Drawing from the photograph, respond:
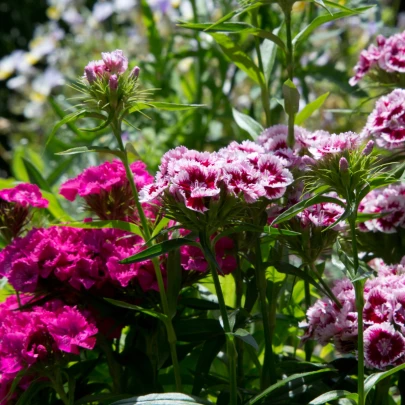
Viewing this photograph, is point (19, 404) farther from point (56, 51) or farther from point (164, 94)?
point (56, 51)

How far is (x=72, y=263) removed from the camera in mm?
1180

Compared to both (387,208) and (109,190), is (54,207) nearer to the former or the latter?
(109,190)

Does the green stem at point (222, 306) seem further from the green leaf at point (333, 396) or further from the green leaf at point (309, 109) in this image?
the green leaf at point (309, 109)

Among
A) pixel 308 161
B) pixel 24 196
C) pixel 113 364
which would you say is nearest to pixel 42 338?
pixel 113 364

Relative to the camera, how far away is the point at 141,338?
1.30m

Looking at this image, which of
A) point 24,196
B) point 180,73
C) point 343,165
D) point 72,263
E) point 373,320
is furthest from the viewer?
point 180,73

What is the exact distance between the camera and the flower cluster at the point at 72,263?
1.16 m

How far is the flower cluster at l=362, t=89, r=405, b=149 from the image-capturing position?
4.06ft

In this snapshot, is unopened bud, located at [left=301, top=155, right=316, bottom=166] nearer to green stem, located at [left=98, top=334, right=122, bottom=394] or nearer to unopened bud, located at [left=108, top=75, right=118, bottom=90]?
unopened bud, located at [left=108, top=75, right=118, bottom=90]

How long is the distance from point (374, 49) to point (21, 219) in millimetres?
670

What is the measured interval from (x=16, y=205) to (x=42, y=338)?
0.31 meters

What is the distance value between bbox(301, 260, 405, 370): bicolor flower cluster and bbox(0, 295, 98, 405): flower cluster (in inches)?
12.4

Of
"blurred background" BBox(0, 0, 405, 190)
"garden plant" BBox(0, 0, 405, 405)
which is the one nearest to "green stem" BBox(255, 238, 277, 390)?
"garden plant" BBox(0, 0, 405, 405)

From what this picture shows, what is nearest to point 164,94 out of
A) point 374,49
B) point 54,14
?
point 374,49
